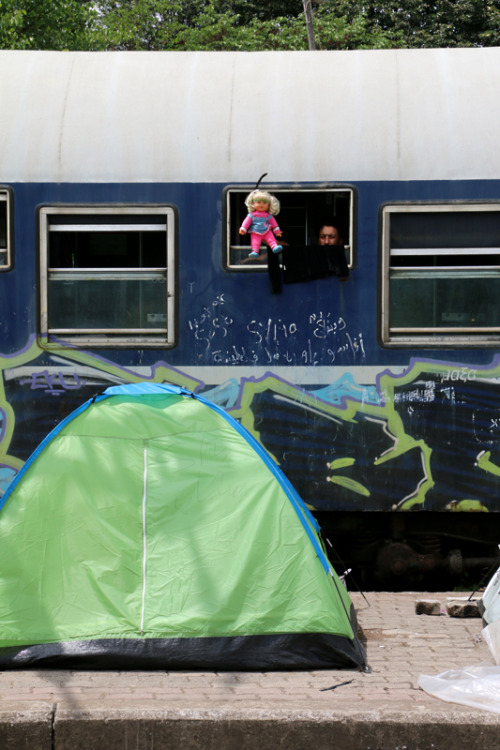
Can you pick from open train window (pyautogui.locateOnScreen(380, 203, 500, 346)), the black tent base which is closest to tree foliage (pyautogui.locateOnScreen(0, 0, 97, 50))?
open train window (pyautogui.locateOnScreen(380, 203, 500, 346))

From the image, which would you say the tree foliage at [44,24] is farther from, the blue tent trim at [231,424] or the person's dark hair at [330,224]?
the blue tent trim at [231,424]

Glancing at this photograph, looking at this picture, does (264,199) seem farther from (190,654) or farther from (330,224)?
(190,654)

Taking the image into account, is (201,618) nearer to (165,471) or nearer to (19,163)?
(165,471)

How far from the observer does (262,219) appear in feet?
21.5

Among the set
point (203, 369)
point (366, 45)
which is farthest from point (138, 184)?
point (366, 45)

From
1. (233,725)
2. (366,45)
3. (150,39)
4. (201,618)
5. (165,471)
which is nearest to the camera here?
(233,725)

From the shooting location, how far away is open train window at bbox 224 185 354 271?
6.66 m

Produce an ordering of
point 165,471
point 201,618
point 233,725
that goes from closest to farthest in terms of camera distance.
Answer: point 233,725 < point 201,618 < point 165,471

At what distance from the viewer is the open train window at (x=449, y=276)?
21.7ft

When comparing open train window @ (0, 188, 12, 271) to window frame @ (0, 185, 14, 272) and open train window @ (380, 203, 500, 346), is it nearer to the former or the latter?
window frame @ (0, 185, 14, 272)

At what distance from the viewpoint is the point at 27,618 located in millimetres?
4973

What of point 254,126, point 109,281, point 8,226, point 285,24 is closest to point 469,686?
point 109,281

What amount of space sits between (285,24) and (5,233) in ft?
57.7

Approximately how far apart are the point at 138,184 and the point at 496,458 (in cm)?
327
